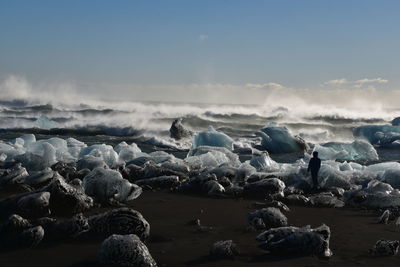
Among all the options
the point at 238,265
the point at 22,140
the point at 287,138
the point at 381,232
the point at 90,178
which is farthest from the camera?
the point at 287,138

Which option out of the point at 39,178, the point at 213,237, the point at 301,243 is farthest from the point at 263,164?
the point at 301,243

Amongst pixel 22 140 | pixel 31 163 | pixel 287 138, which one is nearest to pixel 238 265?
pixel 31 163

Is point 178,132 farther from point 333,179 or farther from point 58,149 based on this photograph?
point 333,179

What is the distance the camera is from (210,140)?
68.2 feet

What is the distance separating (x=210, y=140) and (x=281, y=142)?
3561 mm

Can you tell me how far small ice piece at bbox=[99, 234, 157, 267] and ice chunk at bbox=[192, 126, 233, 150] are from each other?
50.9ft

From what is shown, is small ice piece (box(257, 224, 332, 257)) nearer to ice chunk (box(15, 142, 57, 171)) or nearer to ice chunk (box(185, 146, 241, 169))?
ice chunk (box(185, 146, 241, 169))

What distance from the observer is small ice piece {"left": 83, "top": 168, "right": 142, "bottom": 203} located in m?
8.39

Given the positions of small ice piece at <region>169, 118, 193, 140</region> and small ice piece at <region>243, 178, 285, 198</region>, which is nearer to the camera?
small ice piece at <region>243, 178, 285, 198</region>

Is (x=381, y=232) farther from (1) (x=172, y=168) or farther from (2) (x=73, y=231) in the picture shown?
(1) (x=172, y=168)

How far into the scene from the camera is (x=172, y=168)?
12445 millimetres

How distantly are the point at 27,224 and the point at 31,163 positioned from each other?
23.8 ft

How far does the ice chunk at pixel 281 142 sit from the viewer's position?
2244 centimetres

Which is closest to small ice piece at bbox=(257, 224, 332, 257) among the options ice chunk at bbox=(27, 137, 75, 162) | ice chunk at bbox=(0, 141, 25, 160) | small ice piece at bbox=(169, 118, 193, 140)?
ice chunk at bbox=(27, 137, 75, 162)
